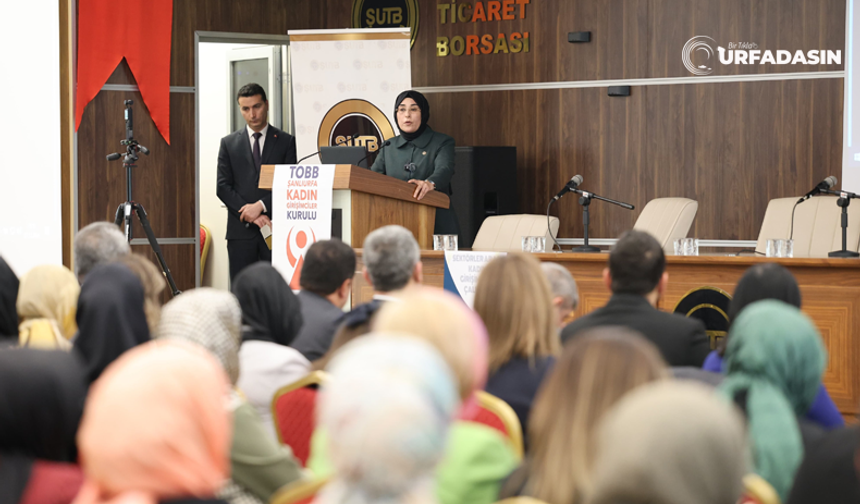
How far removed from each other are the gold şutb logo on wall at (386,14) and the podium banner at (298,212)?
3.64 metres

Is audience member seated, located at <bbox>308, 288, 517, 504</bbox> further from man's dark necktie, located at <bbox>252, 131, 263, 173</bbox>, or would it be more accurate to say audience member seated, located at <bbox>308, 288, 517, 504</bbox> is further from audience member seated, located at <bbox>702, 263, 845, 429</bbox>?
man's dark necktie, located at <bbox>252, 131, 263, 173</bbox>

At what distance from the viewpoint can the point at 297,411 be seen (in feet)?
7.23

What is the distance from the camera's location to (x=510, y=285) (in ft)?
7.38

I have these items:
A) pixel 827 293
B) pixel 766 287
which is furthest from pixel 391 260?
pixel 827 293

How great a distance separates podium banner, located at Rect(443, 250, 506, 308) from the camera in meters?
5.00

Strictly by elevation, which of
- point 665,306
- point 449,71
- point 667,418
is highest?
point 449,71

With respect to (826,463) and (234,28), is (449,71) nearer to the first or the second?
(234,28)

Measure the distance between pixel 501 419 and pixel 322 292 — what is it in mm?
1327

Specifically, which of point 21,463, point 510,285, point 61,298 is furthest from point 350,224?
point 21,463

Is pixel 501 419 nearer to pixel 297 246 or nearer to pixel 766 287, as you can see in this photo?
pixel 766 287

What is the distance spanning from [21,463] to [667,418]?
1055 mm

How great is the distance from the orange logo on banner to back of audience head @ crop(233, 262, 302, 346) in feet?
7.54

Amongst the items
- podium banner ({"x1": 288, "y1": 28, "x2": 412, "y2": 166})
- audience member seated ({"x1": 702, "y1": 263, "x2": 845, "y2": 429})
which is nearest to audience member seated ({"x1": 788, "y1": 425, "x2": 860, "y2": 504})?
audience member seated ({"x1": 702, "y1": 263, "x2": 845, "y2": 429})

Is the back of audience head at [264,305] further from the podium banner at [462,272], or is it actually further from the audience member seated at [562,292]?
the podium banner at [462,272]
